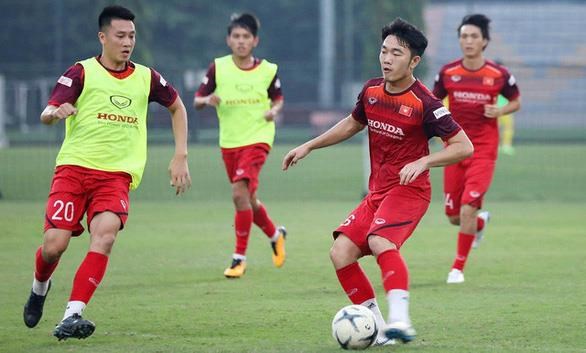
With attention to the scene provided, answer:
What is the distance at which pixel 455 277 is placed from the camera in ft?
34.7

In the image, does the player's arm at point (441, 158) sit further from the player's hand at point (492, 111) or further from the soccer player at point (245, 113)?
the soccer player at point (245, 113)

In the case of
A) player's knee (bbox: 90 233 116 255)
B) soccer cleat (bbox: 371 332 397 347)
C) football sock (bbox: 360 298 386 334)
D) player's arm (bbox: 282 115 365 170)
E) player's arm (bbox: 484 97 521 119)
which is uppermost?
player's arm (bbox: 282 115 365 170)

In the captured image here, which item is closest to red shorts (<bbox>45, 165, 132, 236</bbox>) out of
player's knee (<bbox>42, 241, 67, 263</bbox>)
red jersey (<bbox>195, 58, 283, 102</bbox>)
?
player's knee (<bbox>42, 241, 67, 263</bbox>)

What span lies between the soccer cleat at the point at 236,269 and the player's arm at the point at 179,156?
2792 millimetres

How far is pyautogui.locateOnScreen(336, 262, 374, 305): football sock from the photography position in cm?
757

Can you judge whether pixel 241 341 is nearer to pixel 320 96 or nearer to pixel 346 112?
pixel 346 112

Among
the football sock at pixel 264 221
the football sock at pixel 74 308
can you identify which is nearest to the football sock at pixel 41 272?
the football sock at pixel 74 308

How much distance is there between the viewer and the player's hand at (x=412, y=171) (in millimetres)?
7236

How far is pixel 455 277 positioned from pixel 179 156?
341cm

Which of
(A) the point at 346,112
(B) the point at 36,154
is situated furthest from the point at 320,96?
(B) the point at 36,154

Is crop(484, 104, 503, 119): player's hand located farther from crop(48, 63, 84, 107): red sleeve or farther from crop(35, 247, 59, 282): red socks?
crop(35, 247, 59, 282): red socks

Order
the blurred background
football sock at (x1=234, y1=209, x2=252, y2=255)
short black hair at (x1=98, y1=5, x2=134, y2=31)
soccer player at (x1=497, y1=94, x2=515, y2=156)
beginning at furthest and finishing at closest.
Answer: the blurred background
soccer player at (x1=497, y1=94, x2=515, y2=156)
football sock at (x1=234, y1=209, x2=252, y2=255)
short black hair at (x1=98, y1=5, x2=134, y2=31)

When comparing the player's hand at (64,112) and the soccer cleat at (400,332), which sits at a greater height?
the player's hand at (64,112)

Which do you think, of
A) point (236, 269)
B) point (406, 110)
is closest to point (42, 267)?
point (406, 110)
